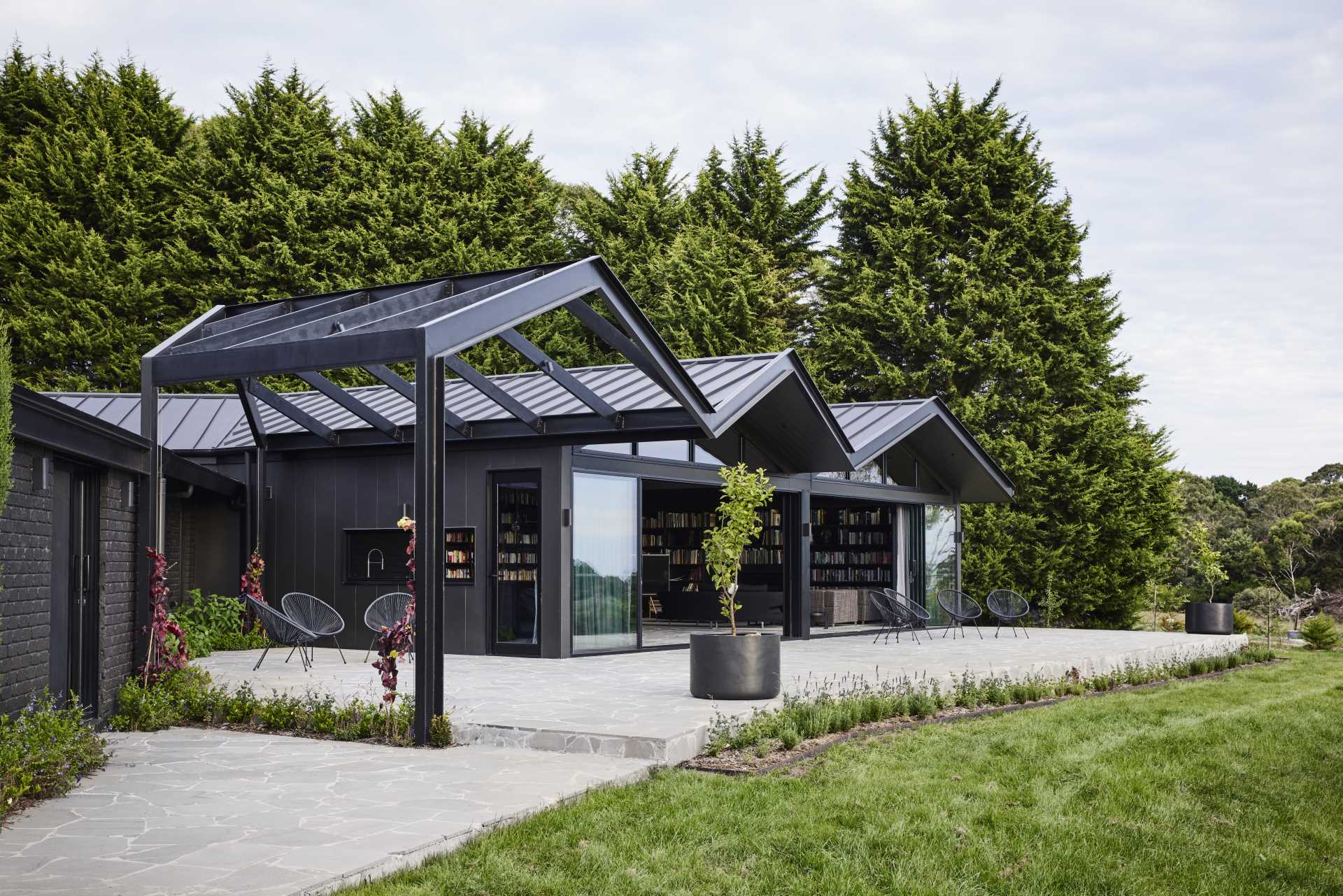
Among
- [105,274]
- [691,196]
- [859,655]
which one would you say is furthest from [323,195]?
[859,655]

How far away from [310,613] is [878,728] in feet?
22.3

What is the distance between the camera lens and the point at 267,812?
5559 millimetres

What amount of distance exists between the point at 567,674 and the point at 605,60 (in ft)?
41.2

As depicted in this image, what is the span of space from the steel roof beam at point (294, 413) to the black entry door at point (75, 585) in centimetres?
466

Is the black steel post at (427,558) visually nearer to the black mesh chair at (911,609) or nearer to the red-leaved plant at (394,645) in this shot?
the red-leaved plant at (394,645)

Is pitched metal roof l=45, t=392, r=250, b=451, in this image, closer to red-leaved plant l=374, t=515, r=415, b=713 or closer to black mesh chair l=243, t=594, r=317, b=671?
black mesh chair l=243, t=594, r=317, b=671

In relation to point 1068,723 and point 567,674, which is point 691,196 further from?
point 1068,723

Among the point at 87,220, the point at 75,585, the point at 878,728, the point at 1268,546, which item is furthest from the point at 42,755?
the point at 1268,546

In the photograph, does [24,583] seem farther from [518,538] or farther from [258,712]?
[518,538]

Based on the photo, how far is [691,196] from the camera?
28.1m

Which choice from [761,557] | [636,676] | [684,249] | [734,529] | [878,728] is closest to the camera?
[878,728]

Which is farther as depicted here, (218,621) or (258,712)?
(218,621)

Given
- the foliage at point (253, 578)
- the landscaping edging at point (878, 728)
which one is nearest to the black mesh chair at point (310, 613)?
the foliage at point (253, 578)

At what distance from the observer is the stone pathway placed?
4465mm
